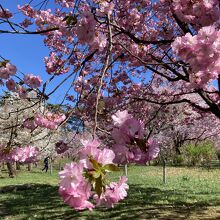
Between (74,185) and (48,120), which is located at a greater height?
(48,120)

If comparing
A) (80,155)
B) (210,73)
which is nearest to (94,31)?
(210,73)

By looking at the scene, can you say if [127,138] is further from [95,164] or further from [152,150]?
[95,164]

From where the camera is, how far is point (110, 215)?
378 inches

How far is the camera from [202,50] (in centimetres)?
277

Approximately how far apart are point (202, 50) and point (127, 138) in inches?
30.8

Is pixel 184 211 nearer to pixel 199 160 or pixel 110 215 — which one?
pixel 110 215

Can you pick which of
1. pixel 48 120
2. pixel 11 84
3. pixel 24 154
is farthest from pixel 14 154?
pixel 11 84

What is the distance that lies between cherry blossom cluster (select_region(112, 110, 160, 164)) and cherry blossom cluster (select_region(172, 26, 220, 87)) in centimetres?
60

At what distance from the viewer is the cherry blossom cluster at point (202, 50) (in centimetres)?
271

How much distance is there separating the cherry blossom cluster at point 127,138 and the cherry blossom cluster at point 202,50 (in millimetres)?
600

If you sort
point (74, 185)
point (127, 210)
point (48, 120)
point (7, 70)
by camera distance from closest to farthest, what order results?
point (74, 185) < point (48, 120) < point (7, 70) < point (127, 210)

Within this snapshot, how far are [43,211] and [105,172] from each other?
30.7ft

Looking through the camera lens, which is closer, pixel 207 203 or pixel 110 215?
pixel 110 215

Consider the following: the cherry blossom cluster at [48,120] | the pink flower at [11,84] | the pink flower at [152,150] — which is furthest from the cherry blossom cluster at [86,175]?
the pink flower at [11,84]
